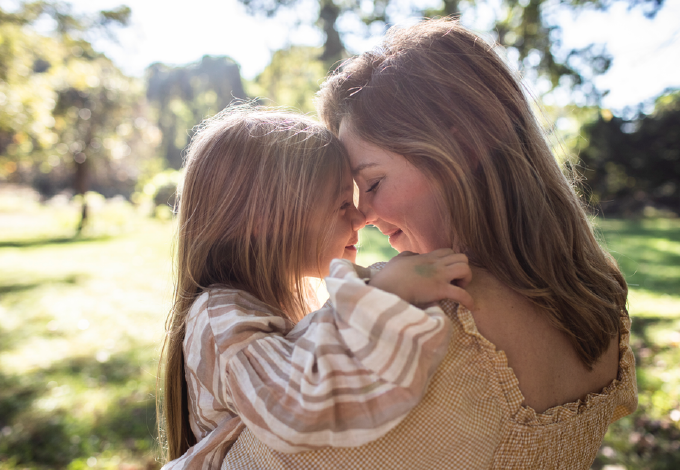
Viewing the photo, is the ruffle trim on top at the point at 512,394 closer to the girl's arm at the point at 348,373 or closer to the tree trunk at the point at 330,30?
the girl's arm at the point at 348,373

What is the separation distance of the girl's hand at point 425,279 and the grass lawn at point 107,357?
139 cm

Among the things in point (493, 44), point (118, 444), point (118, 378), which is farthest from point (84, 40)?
point (493, 44)

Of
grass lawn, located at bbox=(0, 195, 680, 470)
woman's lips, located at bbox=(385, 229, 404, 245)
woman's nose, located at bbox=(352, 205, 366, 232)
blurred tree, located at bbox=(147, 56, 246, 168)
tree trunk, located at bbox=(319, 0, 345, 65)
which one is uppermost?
blurred tree, located at bbox=(147, 56, 246, 168)

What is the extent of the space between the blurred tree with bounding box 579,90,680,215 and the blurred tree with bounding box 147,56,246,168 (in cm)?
1878

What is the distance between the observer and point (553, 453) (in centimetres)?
132

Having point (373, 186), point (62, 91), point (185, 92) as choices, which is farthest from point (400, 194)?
point (185, 92)

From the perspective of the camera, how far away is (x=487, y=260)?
144 cm

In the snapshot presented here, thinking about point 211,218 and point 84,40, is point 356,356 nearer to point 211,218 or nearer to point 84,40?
point 211,218

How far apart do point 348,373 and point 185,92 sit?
3188cm

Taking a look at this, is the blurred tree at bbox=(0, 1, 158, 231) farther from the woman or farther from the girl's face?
the woman

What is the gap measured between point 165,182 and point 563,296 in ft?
70.8

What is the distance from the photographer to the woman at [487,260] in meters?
1.17

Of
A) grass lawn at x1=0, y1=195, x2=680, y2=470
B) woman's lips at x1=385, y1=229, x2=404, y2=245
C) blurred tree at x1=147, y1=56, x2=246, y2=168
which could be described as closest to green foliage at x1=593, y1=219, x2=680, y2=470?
grass lawn at x1=0, y1=195, x2=680, y2=470

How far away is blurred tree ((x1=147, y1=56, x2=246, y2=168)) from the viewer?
91.2 ft
